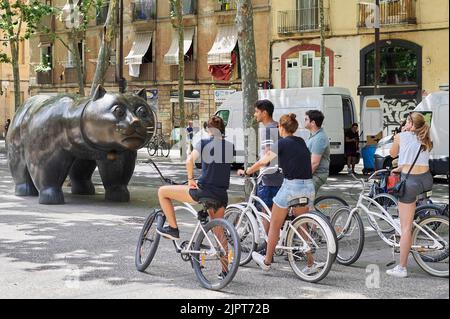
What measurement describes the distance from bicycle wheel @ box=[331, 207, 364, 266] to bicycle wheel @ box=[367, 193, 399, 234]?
0.22m

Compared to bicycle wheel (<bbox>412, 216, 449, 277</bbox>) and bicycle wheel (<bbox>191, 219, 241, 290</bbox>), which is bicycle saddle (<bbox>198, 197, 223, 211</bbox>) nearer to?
bicycle wheel (<bbox>191, 219, 241, 290</bbox>)

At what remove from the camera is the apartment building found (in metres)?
37.5

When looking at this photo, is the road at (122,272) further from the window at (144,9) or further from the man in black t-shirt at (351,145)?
the window at (144,9)

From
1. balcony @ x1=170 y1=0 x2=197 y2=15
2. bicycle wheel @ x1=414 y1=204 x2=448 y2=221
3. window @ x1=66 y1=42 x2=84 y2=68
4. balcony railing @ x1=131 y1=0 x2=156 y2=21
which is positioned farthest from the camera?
window @ x1=66 y1=42 x2=84 y2=68

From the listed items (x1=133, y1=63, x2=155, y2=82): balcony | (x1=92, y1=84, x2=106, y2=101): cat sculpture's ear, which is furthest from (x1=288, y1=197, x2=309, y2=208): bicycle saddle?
(x1=133, y1=63, x2=155, y2=82): balcony

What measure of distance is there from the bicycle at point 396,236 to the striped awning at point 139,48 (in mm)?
33463

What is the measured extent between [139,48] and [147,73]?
1382 mm

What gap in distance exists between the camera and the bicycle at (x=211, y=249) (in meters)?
7.14

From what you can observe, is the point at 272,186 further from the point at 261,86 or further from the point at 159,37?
the point at 159,37

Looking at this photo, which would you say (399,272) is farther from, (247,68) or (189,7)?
(189,7)

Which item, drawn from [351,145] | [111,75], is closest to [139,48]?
[111,75]

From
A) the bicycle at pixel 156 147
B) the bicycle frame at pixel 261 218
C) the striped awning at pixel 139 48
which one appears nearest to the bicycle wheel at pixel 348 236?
the bicycle frame at pixel 261 218

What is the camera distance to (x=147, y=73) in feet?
138

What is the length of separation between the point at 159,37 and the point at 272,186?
110 feet
